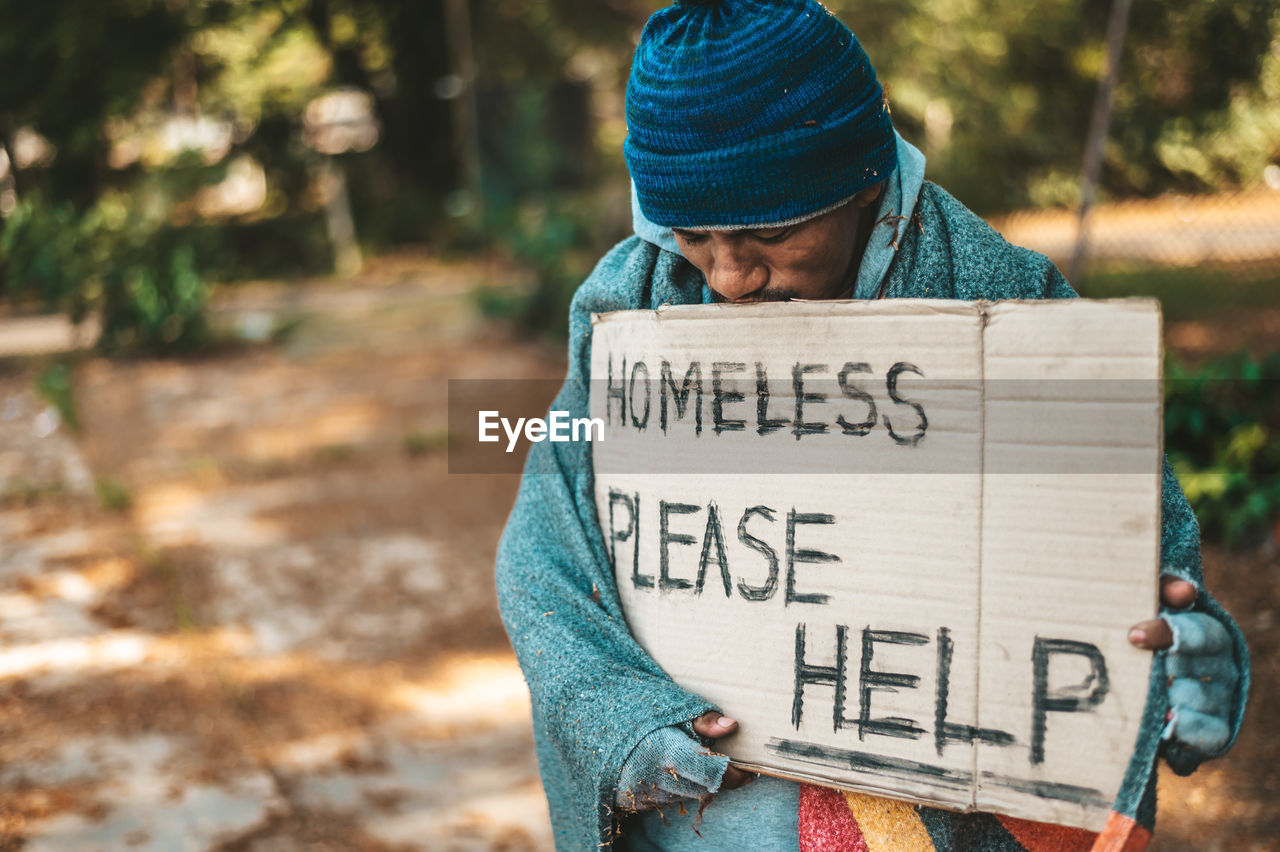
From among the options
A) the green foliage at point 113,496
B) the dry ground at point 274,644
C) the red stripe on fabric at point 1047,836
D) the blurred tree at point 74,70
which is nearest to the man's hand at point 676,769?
the red stripe on fabric at point 1047,836

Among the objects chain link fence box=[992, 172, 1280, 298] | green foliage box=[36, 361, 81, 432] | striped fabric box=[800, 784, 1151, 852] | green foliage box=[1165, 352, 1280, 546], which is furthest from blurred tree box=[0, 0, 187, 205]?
striped fabric box=[800, 784, 1151, 852]

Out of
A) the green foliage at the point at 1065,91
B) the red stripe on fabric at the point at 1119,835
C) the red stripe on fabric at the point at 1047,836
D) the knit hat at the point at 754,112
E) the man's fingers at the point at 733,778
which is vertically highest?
the green foliage at the point at 1065,91

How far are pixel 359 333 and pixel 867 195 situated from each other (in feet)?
26.8

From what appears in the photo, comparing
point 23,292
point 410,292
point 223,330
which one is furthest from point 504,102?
point 23,292

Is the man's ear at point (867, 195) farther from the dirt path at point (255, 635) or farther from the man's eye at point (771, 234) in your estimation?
the dirt path at point (255, 635)

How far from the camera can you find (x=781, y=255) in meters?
1.22

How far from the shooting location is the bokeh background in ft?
10.1

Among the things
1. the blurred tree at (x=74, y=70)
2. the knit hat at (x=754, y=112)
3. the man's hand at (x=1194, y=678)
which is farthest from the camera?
the blurred tree at (x=74, y=70)

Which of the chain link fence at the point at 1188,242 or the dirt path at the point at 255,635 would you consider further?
the chain link fence at the point at 1188,242

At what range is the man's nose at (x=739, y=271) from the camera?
1228 mm

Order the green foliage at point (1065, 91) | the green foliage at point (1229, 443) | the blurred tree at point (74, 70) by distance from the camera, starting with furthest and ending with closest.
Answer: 1. the blurred tree at point (74, 70)
2. the green foliage at point (1065, 91)
3. the green foliage at point (1229, 443)

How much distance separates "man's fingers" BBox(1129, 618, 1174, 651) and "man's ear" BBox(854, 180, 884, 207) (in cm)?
56

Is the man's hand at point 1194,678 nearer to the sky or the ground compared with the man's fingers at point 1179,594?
nearer to the ground

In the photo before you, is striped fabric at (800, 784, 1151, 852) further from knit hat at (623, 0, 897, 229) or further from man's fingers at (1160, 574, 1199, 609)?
knit hat at (623, 0, 897, 229)
